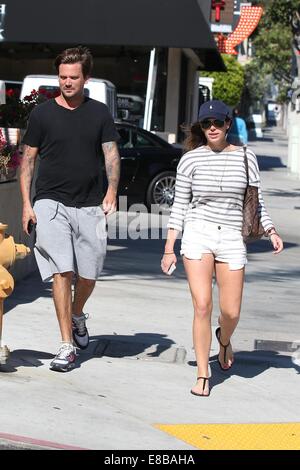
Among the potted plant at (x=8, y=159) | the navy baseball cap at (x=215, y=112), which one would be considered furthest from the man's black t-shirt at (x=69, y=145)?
the potted plant at (x=8, y=159)

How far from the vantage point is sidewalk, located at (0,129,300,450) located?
6449 mm

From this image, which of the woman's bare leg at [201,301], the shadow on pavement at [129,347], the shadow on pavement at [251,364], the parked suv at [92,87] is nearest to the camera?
the woman's bare leg at [201,301]

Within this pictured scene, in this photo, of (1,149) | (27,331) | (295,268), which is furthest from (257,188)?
(295,268)

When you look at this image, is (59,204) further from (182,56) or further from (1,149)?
(182,56)

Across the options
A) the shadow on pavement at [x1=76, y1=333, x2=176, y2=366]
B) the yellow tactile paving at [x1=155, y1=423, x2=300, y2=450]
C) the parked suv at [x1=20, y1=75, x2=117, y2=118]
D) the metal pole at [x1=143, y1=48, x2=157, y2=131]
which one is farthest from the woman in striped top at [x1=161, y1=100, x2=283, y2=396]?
the metal pole at [x1=143, y1=48, x2=157, y2=131]

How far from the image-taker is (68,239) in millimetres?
7656

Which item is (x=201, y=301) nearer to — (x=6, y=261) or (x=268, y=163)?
(x=6, y=261)

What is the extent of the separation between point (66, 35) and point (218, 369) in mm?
14059

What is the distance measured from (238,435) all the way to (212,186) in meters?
1.66

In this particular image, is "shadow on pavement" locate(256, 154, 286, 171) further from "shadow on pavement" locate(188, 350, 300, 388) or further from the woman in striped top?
the woman in striped top

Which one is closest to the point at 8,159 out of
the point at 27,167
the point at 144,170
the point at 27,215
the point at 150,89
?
the point at 27,167

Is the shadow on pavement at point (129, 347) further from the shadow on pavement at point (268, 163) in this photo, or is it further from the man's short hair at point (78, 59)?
the shadow on pavement at point (268, 163)

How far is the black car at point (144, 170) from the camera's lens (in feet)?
65.8

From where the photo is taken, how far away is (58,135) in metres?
7.60
